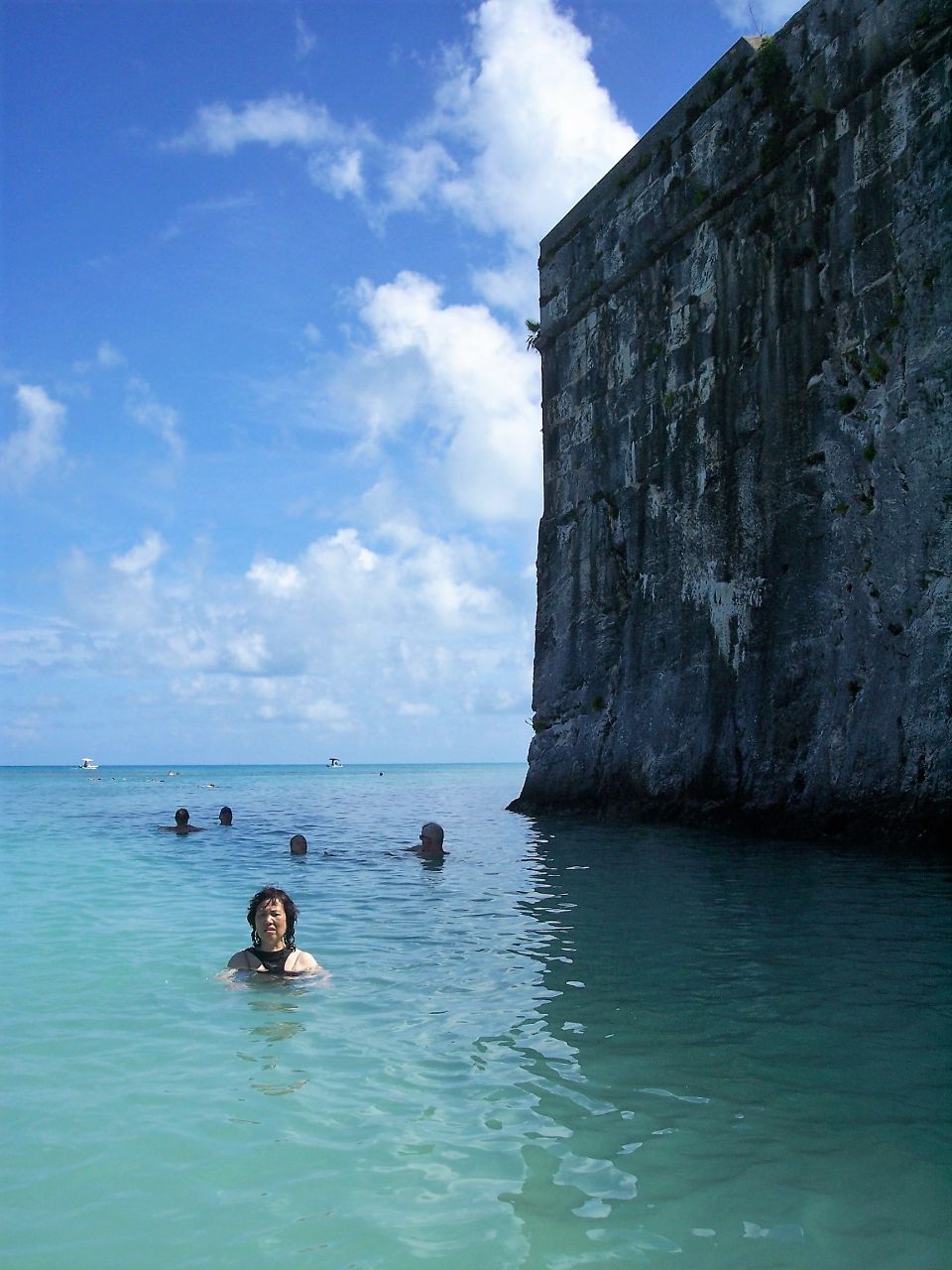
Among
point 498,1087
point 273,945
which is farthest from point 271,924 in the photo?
point 498,1087

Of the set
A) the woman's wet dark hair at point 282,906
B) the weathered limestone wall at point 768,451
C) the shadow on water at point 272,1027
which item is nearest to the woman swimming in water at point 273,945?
the woman's wet dark hair at point 282,906

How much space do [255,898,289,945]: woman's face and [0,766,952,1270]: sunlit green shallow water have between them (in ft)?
1.20

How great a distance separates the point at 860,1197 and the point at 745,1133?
0.59 meters

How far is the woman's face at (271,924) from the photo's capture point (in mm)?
6867

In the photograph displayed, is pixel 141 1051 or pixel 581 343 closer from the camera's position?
pixel 141 1051

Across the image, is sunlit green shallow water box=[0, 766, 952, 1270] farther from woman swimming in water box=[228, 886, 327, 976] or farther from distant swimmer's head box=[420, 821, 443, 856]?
distant swimmer's head box=[420, 821, 443, 856]

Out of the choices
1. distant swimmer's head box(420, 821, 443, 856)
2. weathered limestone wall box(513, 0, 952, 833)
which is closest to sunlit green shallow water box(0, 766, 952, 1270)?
weathered limestone wall box(513, 0, 952, 833)

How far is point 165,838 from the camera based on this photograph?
1914cm

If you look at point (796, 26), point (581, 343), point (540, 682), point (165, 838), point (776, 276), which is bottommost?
point (165, 838)

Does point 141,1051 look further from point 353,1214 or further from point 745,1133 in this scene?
Answer: point 745,1133

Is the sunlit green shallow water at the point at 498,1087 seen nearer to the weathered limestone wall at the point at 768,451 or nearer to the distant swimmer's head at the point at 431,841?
the weathered limestone wall at the point at 768,451

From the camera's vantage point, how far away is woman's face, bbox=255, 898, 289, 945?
6.87 m

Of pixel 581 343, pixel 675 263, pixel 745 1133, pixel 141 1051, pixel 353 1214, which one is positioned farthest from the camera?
pixel 581 343

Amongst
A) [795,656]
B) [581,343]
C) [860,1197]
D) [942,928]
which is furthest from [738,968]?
[581,343]
